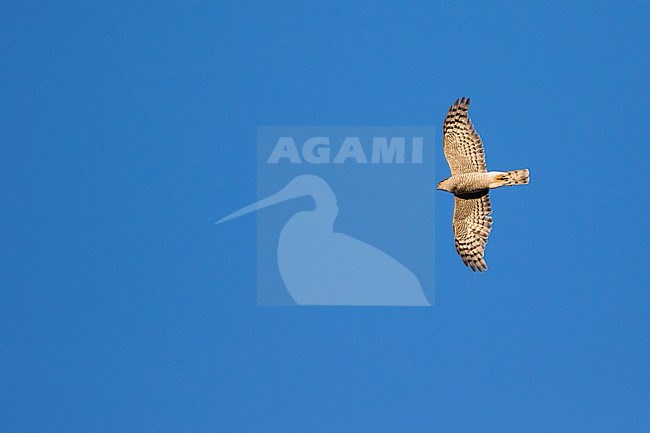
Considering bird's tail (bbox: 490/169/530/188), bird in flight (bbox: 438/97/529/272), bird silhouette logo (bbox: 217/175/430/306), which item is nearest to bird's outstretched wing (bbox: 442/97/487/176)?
bird in flight (bbox: 438/97/529/272)

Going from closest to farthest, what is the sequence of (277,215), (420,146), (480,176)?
(480,176) < (420,146) < (277,215)

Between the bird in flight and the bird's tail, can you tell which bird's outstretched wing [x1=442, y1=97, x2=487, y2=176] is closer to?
the bird in flight

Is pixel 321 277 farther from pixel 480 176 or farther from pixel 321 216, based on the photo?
Answer: pixel 480 176

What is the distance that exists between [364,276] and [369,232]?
856 mm

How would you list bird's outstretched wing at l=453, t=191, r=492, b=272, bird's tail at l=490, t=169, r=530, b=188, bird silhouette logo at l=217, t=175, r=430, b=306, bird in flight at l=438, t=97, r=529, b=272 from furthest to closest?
1. bird silhouette logo at l=217, t=175, r=430, b=306
2. bird's outstretched wing at l=453, t=191, r=492, b=272
3. bird in flight at l=438, t=97, r=529, b=272
4. bird's tail at l=490, t=169, r=530, b=188

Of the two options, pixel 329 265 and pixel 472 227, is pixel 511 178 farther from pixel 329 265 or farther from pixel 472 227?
pixel 329 265

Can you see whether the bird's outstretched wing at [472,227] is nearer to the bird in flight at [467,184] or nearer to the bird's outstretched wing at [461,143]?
the bird in flight at [467,184]

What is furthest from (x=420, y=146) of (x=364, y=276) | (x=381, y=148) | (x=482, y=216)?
(x=482, y=216)

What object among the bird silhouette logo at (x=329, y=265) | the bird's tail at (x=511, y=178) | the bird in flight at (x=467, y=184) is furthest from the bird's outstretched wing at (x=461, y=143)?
the bird silhouette logo at (x=329, y=265)

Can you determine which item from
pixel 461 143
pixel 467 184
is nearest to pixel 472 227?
pixel 467 184

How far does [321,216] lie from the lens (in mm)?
25609

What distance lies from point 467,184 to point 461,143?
65 cm

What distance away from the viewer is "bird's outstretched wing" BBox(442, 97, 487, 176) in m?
19.5

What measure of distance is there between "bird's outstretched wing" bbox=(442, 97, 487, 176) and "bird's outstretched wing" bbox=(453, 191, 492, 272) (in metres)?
0.47
